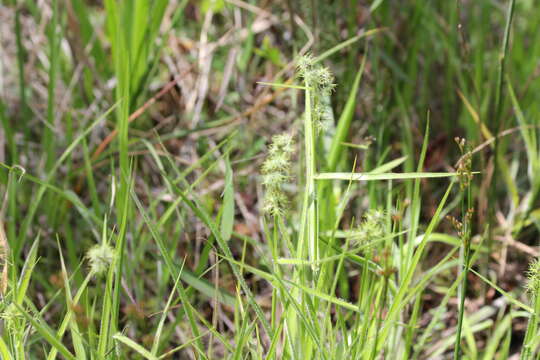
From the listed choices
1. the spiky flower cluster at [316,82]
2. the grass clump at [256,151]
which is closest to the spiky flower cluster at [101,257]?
the grass clump at [256,151]

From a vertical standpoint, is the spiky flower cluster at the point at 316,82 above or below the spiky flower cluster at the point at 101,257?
above

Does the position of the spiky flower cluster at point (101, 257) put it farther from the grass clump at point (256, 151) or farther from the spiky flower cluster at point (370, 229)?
the spiky flower cluster at point (370, 229)

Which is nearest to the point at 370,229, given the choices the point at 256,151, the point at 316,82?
the point at 316,82

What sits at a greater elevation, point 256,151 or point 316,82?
point 316,82

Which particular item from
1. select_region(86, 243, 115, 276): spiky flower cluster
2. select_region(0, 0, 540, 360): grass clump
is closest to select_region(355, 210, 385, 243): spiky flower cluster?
select_region(0, 0, 540, 360): grass clump

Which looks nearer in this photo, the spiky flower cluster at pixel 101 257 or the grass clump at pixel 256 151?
the spiky flower cluster at pixel 101 257

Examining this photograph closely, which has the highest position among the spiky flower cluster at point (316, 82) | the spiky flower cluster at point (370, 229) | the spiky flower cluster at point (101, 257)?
the spiky flower cluster at point (316, 82)

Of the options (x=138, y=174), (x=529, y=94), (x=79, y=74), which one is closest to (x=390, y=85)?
(x=529, y=94)

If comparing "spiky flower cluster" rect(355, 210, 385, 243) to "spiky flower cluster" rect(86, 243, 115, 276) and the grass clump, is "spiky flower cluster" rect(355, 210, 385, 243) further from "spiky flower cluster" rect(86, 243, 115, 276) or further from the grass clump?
"spiky flower cluster" rect(86, 243, 115, 276)

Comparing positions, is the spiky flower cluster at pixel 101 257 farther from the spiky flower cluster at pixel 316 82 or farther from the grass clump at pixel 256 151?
the spiky flower cluster at pixel 316 82

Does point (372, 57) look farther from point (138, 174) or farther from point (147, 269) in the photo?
point (147, 269)

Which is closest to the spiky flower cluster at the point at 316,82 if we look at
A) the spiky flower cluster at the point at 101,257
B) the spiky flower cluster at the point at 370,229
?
the spiky flower cluster at the point at 370,229

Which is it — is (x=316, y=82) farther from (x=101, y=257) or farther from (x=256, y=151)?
(x=256, y=151)
